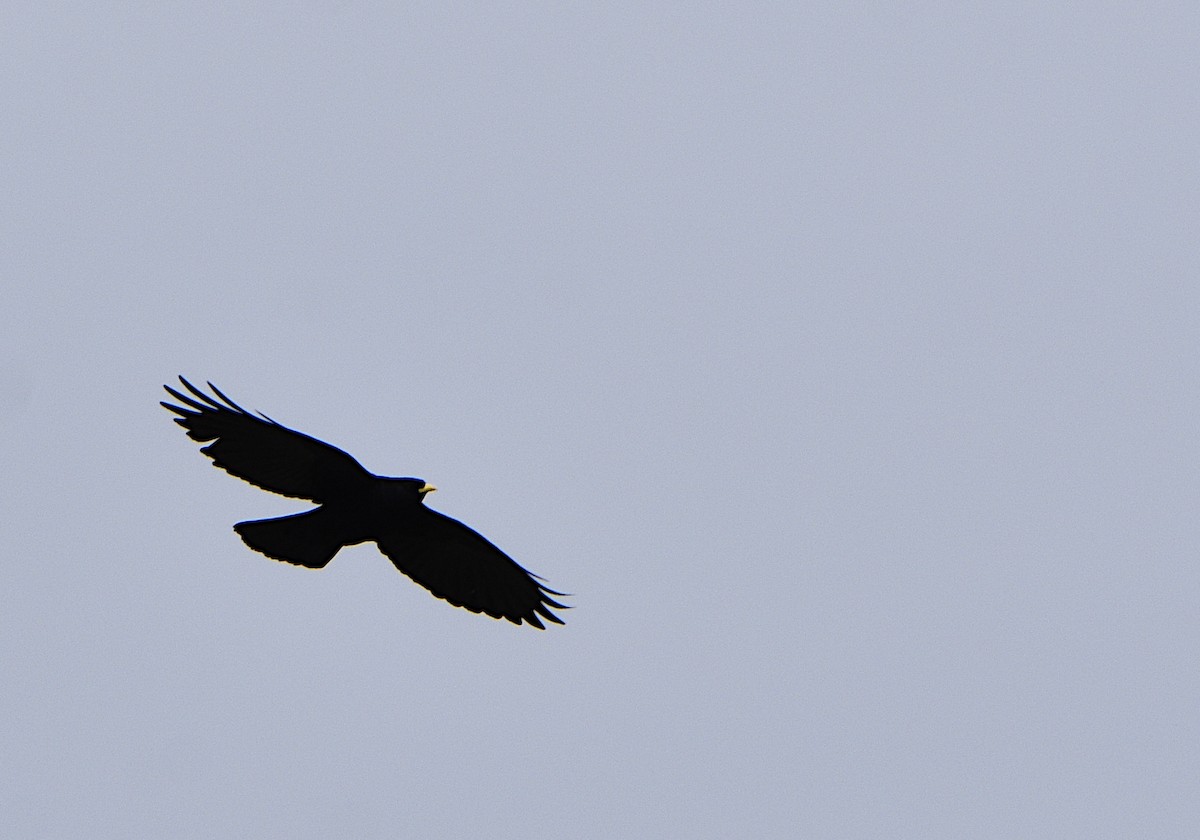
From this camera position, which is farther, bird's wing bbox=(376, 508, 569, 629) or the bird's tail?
bird's wing bbox=(376, 508, 569, 629)

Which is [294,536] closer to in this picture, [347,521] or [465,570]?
[347,521]

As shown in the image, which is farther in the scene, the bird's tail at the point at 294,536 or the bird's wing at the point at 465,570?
the bird's wing at the point at 465,570

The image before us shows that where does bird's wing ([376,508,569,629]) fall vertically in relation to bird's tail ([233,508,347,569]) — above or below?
above

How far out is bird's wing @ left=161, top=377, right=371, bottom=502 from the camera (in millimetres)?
→ 17469

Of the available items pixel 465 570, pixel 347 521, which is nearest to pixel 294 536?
pixel 347 521

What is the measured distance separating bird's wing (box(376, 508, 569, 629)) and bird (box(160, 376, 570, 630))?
0.01 meters

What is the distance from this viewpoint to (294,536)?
58.9ft

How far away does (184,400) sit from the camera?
691 inches

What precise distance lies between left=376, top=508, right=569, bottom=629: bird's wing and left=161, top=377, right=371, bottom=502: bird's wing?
103cm

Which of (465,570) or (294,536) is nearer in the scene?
(294,536)

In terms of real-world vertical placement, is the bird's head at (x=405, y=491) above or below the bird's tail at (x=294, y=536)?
above

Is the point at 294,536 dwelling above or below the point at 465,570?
below

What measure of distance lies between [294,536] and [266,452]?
2.91 feet

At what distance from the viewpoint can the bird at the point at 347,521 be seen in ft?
57.6
